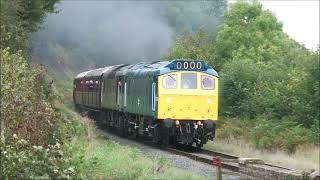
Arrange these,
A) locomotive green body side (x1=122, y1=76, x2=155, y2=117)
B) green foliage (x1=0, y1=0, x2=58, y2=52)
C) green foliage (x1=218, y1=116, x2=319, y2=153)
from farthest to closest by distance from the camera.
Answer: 1. green foliage (x1=0, y1=0, x2=58, y2=52)
2. locomotive green body side (x1=122, y1=76, x2=155, y2=117)
3. green foliage (x1=218, y1=116, x2=319, y2=153)

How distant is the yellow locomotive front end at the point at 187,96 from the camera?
65.6 feet

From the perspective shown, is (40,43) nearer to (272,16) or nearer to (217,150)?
(272,16)

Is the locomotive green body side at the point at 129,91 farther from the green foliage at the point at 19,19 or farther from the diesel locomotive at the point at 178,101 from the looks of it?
the green foliage at the point at 19,19

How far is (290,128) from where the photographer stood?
2295 centimetres

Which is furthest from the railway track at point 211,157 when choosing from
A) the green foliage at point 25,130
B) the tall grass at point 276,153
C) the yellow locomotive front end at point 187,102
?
the green foliage at point 25,130

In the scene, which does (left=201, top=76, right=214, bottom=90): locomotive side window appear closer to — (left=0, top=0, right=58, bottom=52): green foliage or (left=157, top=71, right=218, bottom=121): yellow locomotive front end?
(left=157, top=71, right=218, bottom=121): yellow locomotive front end

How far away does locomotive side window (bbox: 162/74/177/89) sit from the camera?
20031 millimetres

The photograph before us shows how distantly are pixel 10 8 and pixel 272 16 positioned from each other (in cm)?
2820

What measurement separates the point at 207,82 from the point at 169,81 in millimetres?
1350

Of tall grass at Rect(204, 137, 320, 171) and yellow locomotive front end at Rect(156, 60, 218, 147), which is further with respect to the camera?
yellow locomotive front end at Rect(156, 60, 218, 147)

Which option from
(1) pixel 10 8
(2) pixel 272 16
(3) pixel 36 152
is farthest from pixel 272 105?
(2) pixel 272 16

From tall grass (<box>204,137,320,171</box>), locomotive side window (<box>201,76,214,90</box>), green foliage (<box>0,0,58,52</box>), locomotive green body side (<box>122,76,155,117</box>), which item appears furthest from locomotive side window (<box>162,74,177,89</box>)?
green foliage (<box>0,0,58,52</box>)

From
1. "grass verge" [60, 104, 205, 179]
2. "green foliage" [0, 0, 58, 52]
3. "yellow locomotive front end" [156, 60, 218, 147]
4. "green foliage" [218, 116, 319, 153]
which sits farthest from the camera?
"green foliage" [0, 0, 58, 52]

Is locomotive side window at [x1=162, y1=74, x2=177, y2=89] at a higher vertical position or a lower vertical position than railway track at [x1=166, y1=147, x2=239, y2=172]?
higher
